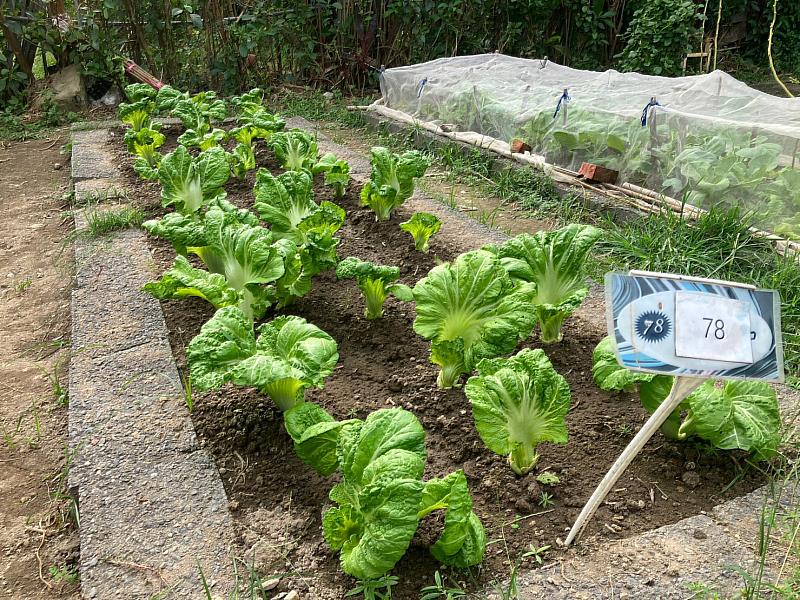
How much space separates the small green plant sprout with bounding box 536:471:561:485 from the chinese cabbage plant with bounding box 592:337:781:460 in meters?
0.33

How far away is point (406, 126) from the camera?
20.4 feet

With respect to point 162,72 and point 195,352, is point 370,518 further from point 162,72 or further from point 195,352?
point 162,72

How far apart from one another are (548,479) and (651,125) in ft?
10.0

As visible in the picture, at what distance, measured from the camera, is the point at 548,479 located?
200 centimetres

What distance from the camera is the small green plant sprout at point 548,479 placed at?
1994 millimetres

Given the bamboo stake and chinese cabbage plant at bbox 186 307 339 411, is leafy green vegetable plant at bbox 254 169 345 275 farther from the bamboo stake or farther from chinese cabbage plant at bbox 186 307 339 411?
the bamboo stake

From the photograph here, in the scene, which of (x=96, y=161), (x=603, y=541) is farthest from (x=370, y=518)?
(x=96, y=161)

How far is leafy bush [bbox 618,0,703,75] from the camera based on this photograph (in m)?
7.75

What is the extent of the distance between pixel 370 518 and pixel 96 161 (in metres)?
4.94

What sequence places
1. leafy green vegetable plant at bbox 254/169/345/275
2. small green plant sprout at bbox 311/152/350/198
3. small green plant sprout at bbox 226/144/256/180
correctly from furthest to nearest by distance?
small green plant sprout at bbox 226/144/256/180 → small green plant sprout at bbox 311/152/350/198 → leafy green vegetable plant at bbox 254/169/345/275

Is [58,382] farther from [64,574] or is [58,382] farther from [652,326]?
[652,326]

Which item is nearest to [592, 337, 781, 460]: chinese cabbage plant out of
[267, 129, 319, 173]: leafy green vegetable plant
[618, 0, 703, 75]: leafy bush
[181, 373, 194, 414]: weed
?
[181, 373, 194, 414]: weed

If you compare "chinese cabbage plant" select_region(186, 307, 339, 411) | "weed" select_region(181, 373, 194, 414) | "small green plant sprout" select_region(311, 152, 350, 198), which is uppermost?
"small green plant sprout" select_region(311, 152, 350, 198)

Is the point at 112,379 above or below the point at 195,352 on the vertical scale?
below
